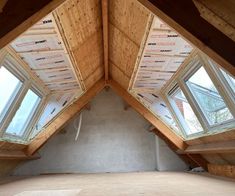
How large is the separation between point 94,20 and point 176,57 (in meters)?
1.28

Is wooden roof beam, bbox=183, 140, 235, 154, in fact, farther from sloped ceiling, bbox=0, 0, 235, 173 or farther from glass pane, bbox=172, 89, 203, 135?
sloped ceiling, bbox=0, 0, 235, 173

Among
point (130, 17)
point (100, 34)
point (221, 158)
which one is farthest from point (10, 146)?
point (221, 158)

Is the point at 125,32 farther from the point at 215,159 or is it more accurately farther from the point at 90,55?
the point at 215,159

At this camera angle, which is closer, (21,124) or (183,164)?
(21,124)

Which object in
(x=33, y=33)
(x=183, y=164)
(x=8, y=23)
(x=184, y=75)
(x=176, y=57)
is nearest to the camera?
(x=8, y=23)

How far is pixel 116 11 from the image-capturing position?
342cm

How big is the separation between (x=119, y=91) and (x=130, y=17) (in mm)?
2931

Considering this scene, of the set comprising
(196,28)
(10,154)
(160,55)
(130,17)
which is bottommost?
(10,154)

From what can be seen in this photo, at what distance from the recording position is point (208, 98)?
4.24 m

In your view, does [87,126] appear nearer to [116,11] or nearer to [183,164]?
[183,164]

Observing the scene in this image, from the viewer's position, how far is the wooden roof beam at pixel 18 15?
176cm

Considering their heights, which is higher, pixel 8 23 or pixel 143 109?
pixel 143 109

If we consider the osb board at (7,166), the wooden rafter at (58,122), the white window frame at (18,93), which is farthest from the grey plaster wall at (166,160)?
the osb board at (7,166)

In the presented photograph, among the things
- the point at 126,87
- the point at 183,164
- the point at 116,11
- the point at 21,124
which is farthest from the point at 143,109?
the point at 116,11
